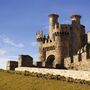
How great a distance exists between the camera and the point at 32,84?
38.3 m

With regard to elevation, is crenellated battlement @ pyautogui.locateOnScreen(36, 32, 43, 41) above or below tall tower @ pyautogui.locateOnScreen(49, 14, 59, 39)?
below

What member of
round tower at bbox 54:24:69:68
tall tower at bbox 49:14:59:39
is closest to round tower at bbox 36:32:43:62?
tall tower at bbox 49:14:59:39

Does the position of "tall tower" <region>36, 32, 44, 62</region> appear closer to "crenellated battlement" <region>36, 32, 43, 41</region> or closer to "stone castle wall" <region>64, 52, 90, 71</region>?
"crenellated battlement" <region>36, 32, 43, 41</region>

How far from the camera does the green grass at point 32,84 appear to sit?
36.1 m

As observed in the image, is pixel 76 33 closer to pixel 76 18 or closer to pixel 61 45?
pixel 76 18

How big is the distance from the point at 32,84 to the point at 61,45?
29.2 m

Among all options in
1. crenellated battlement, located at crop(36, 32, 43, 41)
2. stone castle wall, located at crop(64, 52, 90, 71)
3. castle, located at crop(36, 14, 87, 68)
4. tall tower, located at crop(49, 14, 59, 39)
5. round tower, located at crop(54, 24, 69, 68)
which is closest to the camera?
stone castle wall, located at crop(64, 52, 90, 71)

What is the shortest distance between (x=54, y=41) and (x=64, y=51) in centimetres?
329

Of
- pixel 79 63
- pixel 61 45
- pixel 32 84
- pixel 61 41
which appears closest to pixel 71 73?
pixel 32 84

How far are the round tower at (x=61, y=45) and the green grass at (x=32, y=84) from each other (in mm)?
23788

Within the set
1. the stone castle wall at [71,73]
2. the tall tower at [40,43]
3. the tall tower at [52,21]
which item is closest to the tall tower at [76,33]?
the tall tower at [52,21]

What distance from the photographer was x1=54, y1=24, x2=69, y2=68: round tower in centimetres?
6700

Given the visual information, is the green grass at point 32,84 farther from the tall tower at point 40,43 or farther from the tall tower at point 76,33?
the tall tower at point 40,43

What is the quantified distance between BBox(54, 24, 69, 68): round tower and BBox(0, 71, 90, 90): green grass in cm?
2379
